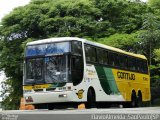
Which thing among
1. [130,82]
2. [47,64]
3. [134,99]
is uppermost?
[47,64]

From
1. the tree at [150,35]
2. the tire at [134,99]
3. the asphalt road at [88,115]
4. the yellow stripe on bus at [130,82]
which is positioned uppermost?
the tree at [150,35]

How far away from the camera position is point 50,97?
1884cm

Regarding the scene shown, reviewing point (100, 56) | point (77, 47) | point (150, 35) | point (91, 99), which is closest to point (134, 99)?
point (100, 56)

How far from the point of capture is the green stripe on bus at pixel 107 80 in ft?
68.7

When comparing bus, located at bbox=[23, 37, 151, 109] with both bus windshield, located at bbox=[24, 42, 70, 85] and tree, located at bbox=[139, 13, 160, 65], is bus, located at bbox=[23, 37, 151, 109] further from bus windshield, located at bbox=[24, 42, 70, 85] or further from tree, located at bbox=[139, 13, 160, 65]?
tree, located at bbox=[139, 13, 160, 65]

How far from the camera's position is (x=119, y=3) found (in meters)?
36.6

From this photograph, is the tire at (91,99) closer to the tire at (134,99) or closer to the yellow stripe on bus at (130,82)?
the yellow stripe on bus at (130,82)

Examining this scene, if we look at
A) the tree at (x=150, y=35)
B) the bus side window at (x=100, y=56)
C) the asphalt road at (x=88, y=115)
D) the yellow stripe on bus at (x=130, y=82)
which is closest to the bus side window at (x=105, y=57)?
the bus side window at (x=100, y=56)

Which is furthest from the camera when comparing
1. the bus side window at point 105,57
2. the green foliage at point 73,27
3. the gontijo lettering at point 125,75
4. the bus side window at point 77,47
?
the green foliage at point 73,27

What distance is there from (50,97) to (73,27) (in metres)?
15.7

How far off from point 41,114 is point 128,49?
1267 inches

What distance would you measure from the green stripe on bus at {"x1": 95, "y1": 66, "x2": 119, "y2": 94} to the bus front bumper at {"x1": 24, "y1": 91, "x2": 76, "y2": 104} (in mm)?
2453

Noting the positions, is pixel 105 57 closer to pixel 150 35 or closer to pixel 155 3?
pixel 150 35

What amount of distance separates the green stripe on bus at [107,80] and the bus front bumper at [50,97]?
245 cm
